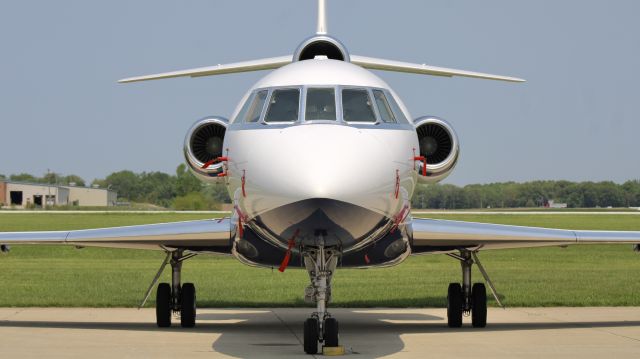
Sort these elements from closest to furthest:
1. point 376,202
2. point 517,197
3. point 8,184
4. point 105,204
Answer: point 376,202, point 517,197, point 8,184, point 105,204

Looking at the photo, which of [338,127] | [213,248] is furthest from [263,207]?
[213,248]

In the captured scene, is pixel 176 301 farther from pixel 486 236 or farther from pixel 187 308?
pixel 486 236

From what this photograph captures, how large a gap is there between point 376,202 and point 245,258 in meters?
2.88

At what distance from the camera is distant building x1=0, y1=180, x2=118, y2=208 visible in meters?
141

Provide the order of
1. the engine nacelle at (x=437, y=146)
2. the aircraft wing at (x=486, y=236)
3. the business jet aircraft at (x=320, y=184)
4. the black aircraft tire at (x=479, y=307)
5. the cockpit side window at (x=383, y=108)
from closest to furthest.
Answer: the business jet aircraft at (x=320, y=184), the cockpit side window at (x=383, y=108), the aircraft wing at (x=486, y=236), the engine nacelle at (x=437, y=146), the black aircraft tire at (x=479, y=307)

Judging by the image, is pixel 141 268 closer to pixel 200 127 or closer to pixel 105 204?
pixel 200 127

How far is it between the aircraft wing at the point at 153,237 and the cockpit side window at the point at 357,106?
2.72m

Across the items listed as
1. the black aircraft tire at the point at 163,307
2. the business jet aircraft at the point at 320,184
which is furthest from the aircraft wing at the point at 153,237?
the black aircraft tire at the point at 163,307

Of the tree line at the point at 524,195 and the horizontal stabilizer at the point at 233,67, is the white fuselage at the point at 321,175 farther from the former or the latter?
the tree line at the point at 524,195

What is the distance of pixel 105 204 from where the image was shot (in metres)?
159

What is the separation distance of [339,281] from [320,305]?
619 inches

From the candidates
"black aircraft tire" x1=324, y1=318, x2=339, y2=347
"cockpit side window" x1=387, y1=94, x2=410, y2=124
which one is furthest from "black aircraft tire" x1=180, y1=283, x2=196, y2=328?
"cockpit side window" x1=387, y1=94, x2=410, y2=124

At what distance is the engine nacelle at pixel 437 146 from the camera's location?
14.5 metres

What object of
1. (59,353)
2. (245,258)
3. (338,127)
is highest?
(338,127)
